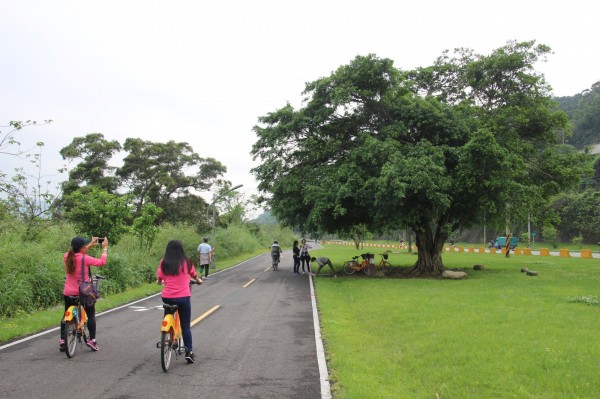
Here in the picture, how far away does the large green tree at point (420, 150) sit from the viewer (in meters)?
17.7

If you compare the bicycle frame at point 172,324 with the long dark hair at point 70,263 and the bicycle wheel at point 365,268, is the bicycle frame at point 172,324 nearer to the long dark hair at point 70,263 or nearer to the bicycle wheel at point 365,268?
the long dark hair at point 70,263

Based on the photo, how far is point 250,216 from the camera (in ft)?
233

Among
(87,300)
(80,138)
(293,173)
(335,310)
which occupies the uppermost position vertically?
(80,138)

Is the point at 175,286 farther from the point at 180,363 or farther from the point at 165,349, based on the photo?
the point at 180,363

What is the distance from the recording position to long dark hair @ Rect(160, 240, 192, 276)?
20.6 feet

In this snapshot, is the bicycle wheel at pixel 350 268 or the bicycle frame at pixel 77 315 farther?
the bicycle wheel at pixel 350 268

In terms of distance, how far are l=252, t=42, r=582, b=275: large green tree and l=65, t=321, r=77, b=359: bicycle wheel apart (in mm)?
12001

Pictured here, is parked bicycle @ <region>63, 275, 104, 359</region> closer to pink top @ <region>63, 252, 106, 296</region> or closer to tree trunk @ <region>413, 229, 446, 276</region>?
pink top @ <region>63, 252, 106, 296</region>

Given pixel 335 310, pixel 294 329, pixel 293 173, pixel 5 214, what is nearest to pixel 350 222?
pixel 293 173

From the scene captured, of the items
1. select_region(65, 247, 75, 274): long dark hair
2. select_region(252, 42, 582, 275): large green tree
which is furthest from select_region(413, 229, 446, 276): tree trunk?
select_region(65, 247, 75, 274): long dark hair

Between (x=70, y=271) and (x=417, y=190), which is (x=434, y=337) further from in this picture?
(x=417, y=190)

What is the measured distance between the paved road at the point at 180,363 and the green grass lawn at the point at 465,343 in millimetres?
614

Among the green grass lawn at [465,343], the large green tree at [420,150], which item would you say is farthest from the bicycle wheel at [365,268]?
the green grass lawn at [465,343]

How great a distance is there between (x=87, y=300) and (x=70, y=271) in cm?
53
